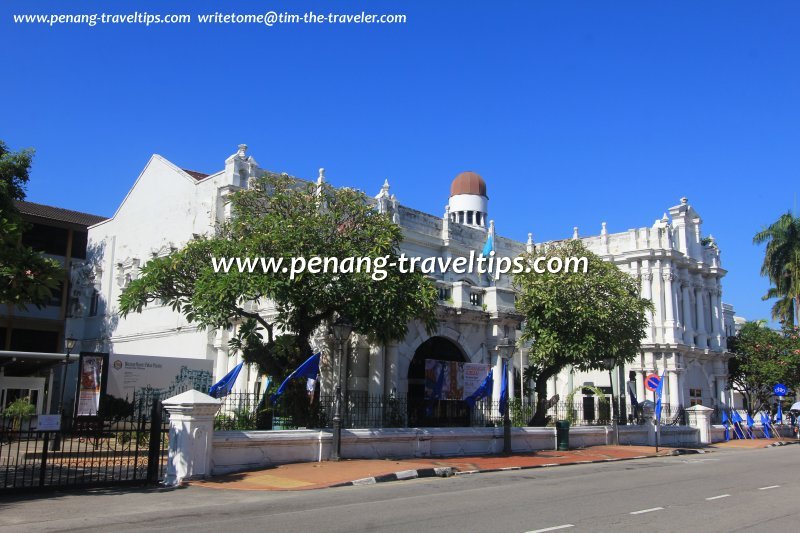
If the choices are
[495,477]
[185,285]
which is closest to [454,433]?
[495,477]

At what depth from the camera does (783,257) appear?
174 feet

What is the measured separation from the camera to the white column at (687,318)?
5066 cm

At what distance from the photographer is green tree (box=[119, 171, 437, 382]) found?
19000 millimetres

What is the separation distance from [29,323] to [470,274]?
98.4ft

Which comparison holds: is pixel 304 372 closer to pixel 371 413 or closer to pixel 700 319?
pixel 371 413

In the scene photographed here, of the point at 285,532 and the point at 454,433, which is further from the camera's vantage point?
the point at 454,433

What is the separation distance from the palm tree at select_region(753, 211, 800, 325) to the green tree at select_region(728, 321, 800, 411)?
8.41ft

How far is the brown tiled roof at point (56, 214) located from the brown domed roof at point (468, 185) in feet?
94.4

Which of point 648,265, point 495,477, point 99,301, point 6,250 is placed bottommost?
point 495,477

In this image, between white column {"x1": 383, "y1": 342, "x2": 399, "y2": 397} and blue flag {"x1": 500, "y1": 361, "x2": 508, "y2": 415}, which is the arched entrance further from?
blue flag {"x1": 500, "y1": 361, "x2": 508, "y2": 415}

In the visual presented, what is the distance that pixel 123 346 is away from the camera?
41094 mm

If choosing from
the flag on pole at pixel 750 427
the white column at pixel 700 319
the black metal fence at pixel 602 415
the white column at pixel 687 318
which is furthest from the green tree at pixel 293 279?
the white column at pixel 700 319

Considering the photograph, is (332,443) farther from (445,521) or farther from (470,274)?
(470,274)

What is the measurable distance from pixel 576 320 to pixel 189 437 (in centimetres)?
1754
